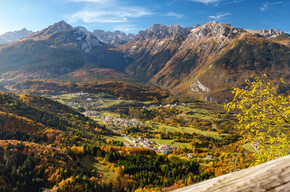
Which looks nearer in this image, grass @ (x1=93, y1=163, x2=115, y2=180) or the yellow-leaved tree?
the yellow-leaved tree

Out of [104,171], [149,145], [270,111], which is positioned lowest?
[149,145]

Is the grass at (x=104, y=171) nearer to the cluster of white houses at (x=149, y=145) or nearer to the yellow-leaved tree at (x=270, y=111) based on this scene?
the yellow-leaved tree at (x=270, y=111)

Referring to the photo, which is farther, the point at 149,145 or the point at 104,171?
the point at 149,145

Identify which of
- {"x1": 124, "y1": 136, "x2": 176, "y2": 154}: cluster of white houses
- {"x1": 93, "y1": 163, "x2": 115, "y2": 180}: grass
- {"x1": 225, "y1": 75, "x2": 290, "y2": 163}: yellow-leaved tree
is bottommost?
{"x1": 124, "y1": 136, "x2": 176, "y2": 154}: cluster of white houses

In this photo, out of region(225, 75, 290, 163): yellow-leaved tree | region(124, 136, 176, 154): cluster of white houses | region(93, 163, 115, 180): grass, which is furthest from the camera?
region(124, 136, 176, 154): cluster of white houses

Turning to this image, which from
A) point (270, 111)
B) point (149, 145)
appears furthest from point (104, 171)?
point (149, 145)

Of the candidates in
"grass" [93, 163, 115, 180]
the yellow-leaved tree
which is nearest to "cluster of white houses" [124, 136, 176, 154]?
"grass" [93, 163, 115, 180]

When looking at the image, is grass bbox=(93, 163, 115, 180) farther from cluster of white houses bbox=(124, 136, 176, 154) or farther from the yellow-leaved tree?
cluster of white houses bbox=(124, 136, 176, 154)

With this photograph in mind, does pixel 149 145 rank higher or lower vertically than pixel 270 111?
lower

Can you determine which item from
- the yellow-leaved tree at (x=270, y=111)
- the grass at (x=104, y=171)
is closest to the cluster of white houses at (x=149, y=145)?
the grass at (x=104, y=171)

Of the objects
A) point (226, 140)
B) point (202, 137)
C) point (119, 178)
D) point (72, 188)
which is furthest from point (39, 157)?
point (226, 140)

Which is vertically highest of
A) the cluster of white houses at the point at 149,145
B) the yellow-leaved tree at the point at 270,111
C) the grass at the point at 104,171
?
the yellow-leaved tree at the point at 270,111

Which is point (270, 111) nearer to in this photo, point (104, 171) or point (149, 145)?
point (104, 171)
